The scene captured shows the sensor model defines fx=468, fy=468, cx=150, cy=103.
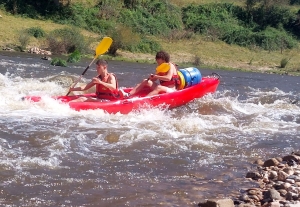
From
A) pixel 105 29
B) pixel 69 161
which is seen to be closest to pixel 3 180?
pixel 69 161

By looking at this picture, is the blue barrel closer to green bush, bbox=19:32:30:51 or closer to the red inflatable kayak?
the red inflatable kayak

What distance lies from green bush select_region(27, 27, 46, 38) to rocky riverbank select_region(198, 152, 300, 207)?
1944cm

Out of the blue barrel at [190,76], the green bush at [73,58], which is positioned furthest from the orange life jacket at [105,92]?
the green bush at [73,58]

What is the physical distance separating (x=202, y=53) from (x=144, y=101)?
20278 millimetres

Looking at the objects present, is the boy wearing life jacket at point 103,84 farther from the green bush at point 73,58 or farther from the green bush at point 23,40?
the green bush at point 23,40

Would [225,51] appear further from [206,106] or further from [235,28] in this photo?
[206,106]

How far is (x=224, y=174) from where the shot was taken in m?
5.16

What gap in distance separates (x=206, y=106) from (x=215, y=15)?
28.0m

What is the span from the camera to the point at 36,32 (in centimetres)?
2366

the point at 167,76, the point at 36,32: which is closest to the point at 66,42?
the point at 36,32

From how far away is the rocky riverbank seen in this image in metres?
4.11

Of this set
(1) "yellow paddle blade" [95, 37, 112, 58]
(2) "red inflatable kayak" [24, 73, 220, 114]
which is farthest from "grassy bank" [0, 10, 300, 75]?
(2) "red inflatable kayak" [24, 73, 220, 114]

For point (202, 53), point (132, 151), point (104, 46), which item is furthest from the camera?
point (202, 53)

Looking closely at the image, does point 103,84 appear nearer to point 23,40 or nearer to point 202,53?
point 23,40
